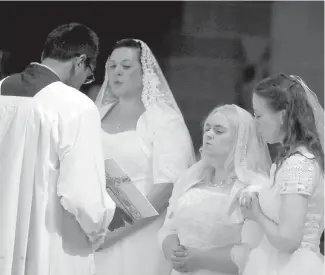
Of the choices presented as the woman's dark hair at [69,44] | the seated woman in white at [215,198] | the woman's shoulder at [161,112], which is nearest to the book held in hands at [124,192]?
the seated woman in white at [215,198]

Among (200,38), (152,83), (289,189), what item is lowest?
(289,189)

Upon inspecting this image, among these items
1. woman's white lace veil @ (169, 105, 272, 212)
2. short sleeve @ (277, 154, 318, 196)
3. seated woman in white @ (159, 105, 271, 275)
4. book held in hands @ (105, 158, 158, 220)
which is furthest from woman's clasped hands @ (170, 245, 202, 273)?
short sleeve @ (277, 154, 318, 196)

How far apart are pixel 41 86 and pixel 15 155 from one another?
0.29 metres

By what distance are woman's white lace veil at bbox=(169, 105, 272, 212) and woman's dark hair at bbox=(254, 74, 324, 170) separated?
1.18 feet

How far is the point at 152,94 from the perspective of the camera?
3727mm

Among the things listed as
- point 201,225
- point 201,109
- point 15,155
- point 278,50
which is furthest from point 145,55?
point 15,155

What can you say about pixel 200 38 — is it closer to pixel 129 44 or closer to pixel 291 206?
pixel 129 44

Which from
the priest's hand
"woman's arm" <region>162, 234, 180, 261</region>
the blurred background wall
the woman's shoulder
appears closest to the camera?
the priest's hand

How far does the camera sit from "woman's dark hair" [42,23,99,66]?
2.82 meters

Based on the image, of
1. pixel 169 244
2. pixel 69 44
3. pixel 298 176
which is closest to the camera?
pixel 298 176

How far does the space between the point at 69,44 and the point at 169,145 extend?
991 millimetres

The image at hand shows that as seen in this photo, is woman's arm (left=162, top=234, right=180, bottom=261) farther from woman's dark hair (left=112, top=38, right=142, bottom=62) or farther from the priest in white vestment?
woman's dark hair (left=112, top=38, right=142, bottom=62)

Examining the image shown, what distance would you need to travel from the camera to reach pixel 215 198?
3.30 metres

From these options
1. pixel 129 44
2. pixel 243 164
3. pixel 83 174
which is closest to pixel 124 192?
pixel 83 174
